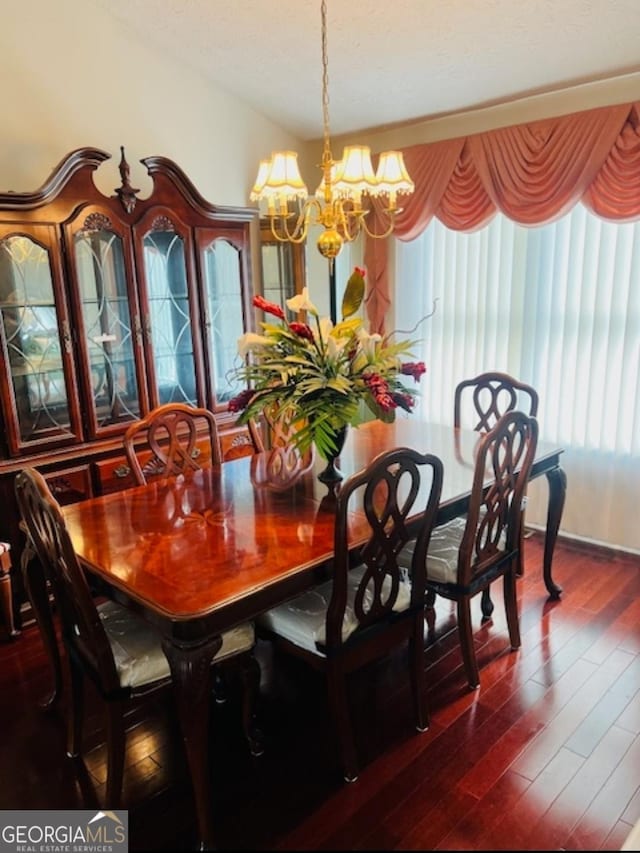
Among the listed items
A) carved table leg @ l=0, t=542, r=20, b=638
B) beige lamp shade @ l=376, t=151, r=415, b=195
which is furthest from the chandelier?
carved table leg @ l=0, t=542, r=20, b=638

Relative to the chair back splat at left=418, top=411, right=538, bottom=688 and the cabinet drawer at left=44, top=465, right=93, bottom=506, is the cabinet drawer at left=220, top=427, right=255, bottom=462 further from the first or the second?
the chair back splat at left=418, top=411, right=538, bottom=688

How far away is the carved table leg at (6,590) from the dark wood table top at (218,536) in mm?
715

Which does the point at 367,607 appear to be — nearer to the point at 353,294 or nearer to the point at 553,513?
the point at 353,294

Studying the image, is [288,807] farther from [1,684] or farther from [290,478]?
[1,684]

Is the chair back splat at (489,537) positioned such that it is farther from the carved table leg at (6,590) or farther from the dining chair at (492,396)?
the carved table leg at (6,590)

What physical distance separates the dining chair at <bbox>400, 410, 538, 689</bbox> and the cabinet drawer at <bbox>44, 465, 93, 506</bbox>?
5.22ft

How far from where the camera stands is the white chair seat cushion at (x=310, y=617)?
1924mm

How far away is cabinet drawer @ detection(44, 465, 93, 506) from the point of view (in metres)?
2.92

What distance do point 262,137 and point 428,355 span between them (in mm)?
1803

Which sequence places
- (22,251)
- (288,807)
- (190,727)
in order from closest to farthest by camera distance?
(190,727)
(288,807)
(22,251)

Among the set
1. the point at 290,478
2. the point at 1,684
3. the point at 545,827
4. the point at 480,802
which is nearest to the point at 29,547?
the point at 1,684

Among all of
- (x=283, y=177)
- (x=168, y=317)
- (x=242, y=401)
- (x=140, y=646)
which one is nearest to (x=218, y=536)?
(x=140, y=646)

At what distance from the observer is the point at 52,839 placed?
0.69 m

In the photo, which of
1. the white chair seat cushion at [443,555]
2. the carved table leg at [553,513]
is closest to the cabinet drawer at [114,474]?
the white chair seat cushion at [443,555]
